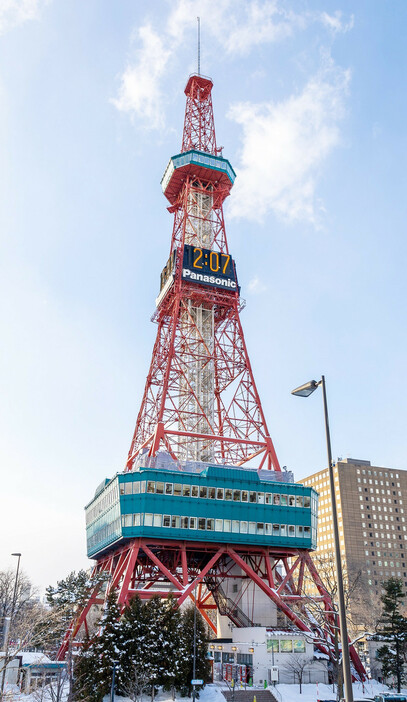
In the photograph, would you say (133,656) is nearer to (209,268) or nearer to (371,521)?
(209,268)

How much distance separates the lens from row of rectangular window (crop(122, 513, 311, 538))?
69312 mm

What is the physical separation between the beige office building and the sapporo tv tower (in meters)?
82.6

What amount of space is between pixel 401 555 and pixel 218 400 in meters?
106

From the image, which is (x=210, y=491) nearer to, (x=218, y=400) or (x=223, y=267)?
(x=218, y=400)

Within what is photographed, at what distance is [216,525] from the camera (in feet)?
235

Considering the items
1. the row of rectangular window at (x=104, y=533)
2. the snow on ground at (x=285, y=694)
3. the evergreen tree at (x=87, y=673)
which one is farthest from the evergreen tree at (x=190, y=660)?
the row of rectangular window at (x=104, y=533)

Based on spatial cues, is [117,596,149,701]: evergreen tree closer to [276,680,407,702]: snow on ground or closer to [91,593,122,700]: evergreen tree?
[91,593,122,700]: evergreen tree

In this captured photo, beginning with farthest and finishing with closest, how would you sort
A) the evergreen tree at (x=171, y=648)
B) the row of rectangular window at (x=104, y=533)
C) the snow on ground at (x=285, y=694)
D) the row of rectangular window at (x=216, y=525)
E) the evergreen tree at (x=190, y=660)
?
the row of rectangular window at (x=104, y=533)
the row of rectangular window at (x=216, y=525)
the snow on ground at (x=285, y=694)
the evergreen tree at (x=190, y=660)
the evergreen tree at (x=171, y=648)

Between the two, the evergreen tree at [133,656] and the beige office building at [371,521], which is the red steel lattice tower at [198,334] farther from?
the beige office building at [371,521]

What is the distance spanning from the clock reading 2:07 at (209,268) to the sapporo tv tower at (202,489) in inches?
6.7

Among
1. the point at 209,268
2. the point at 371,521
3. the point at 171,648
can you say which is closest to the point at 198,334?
the point at 209,268

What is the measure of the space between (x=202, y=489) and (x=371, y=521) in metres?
111

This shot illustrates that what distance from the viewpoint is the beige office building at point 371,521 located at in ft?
539

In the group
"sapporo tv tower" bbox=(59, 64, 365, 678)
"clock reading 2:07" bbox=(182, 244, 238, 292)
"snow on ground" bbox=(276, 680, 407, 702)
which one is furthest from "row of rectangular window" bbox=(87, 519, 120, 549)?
"clock reading 2:07" bbox=(182, 244, 238, 292)
